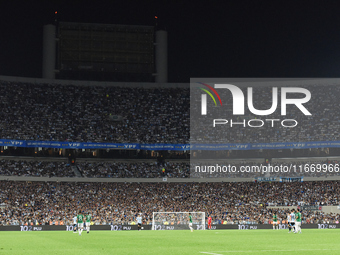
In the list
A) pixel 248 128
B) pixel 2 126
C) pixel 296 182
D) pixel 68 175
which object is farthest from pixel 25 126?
pixel 296 182

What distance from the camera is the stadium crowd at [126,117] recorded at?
71.5 metres

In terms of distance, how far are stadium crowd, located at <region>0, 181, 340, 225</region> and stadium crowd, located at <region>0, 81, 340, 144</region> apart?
7.79 meters

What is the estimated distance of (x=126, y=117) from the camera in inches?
3036

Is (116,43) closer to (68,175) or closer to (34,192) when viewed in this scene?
(68,175)

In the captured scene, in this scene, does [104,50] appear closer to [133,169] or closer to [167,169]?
[133,169]

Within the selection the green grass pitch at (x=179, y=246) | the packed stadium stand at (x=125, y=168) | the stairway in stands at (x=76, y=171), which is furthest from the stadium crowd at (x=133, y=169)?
the green grass pitch at (x=179, y=246)

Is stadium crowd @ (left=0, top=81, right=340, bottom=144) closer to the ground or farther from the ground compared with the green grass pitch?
farther from the ground

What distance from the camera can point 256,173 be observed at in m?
71.1

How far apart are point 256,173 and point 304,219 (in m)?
14.3

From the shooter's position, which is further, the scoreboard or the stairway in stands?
the scoreboard

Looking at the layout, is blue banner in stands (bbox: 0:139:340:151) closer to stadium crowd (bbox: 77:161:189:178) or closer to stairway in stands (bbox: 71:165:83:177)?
stadium crowd (bbox: 77:161:189:178)

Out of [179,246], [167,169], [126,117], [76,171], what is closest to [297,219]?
[179,246]

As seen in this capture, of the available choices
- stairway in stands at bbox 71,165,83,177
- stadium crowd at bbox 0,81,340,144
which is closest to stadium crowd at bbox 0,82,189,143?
stadium crowd at bbox 0,81,340,144

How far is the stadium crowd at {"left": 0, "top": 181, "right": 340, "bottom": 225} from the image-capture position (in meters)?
56.9
